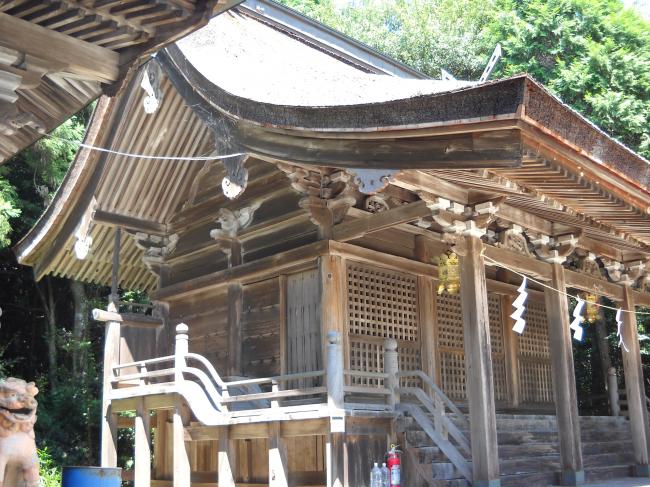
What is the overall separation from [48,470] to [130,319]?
15.4ft

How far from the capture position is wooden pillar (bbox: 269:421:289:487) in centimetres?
881

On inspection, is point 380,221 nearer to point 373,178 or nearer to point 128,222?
point 373,178

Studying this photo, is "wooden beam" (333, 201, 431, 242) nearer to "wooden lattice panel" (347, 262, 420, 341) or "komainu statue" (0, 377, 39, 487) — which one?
"wooden lattice panel" (347, 262, 420, 341)

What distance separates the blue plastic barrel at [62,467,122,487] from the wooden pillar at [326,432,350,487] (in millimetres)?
3390

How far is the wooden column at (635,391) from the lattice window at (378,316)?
3.62 meters

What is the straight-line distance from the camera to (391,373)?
9.09 meters

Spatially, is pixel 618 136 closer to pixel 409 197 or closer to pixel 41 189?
pixel 409 197

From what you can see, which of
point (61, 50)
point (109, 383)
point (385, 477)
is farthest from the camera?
point (109, 383)

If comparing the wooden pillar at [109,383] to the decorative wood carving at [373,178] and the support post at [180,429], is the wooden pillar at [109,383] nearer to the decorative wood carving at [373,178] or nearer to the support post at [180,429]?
the support post at [180,429]

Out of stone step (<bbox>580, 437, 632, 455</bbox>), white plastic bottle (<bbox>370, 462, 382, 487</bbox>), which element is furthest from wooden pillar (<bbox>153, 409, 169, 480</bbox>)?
stone step (<bbox>580, 437, 632, 455</bbox>)

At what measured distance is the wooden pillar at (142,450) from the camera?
1047 cm

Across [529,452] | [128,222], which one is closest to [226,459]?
[529,452]

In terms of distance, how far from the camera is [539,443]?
10758mm

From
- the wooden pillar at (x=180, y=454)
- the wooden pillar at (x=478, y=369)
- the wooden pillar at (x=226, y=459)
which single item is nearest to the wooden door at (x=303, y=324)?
the wooden pillar at (x=226, y=459)
